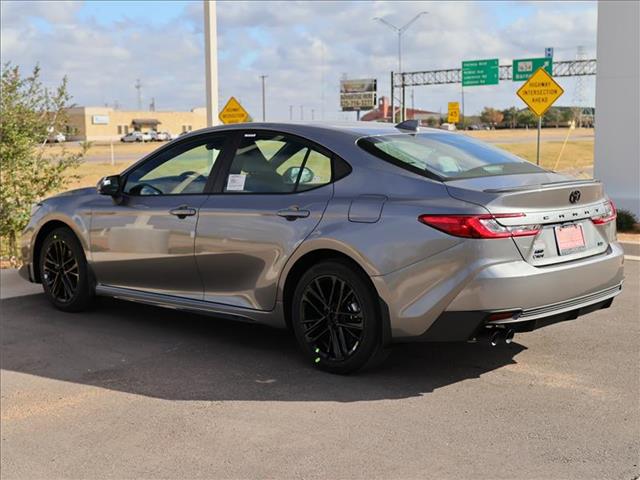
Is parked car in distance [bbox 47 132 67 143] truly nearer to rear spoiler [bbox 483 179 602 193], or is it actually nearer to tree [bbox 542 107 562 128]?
rear spoiler [bbox 483 179 602 193]

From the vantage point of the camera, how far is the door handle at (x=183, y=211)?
5.79 m

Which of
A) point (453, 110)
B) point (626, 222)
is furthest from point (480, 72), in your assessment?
point (626, 222)

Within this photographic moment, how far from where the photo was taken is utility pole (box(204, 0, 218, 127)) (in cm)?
1616

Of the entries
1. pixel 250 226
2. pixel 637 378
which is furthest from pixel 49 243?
pixel 637 378

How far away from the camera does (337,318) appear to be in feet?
16.4

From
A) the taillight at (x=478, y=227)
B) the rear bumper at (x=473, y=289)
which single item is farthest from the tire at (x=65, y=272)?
the taillight at (x=478, y=227)

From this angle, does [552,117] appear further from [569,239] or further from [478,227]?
[478,227]

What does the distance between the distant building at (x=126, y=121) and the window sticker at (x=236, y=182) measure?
115180mm

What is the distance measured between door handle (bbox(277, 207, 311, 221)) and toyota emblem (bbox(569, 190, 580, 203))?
164 cm

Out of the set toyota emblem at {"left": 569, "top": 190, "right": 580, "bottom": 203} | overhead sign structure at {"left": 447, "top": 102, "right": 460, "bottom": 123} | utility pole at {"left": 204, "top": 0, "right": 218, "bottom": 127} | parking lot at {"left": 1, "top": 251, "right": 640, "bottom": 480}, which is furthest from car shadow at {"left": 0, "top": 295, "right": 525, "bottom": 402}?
overhead sign structure at {"left": 447, "top": 102, "right": 460, "bottom": 123}

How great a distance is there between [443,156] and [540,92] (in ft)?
43.8

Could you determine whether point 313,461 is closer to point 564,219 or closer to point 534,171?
point 564,219

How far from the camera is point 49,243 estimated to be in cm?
702

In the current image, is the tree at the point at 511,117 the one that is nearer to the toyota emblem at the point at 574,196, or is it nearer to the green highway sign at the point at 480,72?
the green highway sign at the point at 480,72
